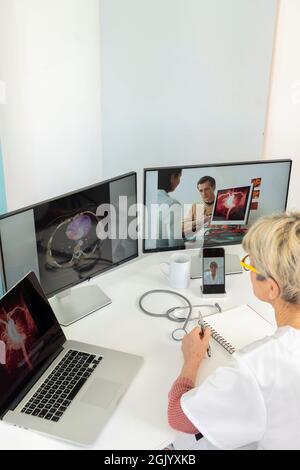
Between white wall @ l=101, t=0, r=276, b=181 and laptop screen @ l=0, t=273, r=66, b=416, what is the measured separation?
1.10 meters

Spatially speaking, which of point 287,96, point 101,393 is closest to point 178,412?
point 101,393

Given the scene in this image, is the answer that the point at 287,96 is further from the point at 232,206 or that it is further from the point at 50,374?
the point at 50,374

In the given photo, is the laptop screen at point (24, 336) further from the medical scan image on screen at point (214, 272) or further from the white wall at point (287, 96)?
the white wall at point (287, 96)

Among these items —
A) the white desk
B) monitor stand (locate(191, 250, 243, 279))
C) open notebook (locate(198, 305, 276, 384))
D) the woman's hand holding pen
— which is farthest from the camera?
monitor stand (locate(191, 250, 243, 279))

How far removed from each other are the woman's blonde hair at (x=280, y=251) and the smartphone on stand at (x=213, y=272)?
1.92 ft

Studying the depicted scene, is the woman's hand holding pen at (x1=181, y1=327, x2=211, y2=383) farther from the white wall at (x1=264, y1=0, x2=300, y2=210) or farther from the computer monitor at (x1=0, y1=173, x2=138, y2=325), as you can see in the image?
the white wall at (x1=264, y1=0, x2=300, y2=210)

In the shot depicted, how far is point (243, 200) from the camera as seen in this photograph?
1.84 meters

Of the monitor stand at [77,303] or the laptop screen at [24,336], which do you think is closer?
the laptop screen at [24,336]

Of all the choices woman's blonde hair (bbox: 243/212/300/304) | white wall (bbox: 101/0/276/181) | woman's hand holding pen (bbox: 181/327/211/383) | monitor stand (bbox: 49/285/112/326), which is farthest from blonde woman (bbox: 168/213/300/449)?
white wall (bbox: 101/0/276/181)

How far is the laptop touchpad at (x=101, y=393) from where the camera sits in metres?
1.30

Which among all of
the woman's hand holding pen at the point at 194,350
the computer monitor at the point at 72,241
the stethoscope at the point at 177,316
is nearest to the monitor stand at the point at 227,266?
the stethoscope at the point at 177,316

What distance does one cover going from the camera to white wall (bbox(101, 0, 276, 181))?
2070mm

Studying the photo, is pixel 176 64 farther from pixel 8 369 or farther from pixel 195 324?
pixel 8 369

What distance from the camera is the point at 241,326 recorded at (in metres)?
1.61
